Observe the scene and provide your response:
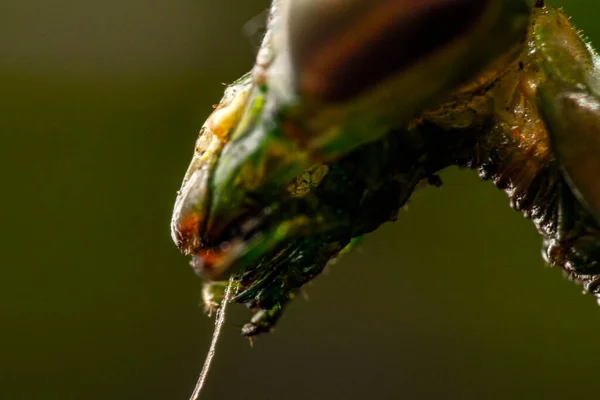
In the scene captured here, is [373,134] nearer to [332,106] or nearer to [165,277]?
[332,106]

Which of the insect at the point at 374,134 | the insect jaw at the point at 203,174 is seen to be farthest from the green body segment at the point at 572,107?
the insect jaw at the point at 203,174

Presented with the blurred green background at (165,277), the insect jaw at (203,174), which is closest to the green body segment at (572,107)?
the insect jaw at (203,174)

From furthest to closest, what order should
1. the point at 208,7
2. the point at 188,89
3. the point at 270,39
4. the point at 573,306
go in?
the point at 208,7, the point at 188,89, the point at 573,306, the point at 270,39

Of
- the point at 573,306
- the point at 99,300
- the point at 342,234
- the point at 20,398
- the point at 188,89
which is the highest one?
the point at 188,89

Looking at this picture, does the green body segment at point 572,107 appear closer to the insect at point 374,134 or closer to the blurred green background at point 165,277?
the insect at point 374,134

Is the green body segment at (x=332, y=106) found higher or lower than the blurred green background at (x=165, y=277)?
lower

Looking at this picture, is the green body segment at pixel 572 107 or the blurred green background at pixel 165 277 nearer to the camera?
the green body segment at pixel 572 107

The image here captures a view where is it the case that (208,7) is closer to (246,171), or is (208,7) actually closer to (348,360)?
(348,360)

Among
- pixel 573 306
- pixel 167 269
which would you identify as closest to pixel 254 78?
pixel 573 306
